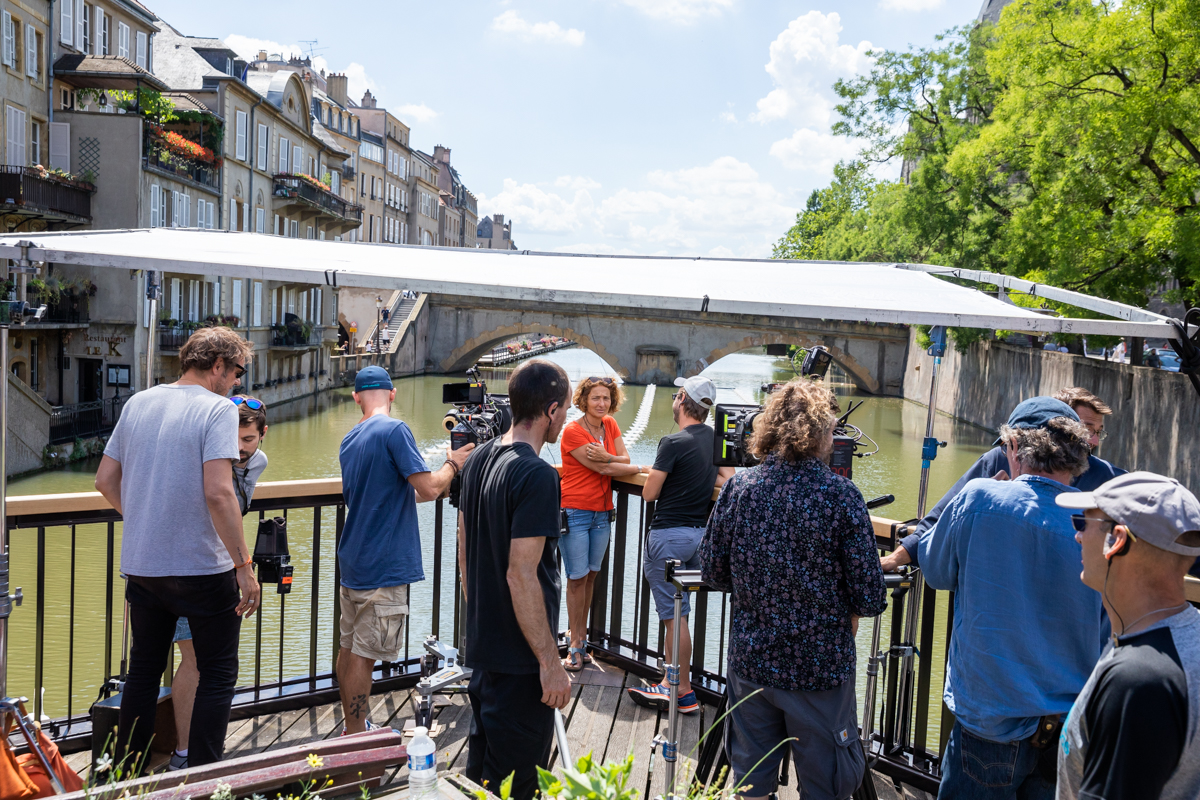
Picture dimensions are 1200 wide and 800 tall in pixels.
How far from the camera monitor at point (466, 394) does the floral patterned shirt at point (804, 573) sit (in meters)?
1.50

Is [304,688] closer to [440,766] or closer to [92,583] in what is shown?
[440,766]

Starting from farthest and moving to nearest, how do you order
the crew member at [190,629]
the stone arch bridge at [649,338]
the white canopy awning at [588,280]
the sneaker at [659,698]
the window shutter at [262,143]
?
the stone arch bridge at [649,338] < the window shutter at [262,143] < the sneaker at [659,698] < the white canopy awning at [588,280] < the crew member at [190,629]

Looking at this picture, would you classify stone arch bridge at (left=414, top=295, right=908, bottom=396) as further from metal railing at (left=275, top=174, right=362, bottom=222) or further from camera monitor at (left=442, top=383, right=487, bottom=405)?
camera monitor at (left=442, top=383, right=487, bottom=405)

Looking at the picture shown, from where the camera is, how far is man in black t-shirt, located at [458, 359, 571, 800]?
265 centimetres

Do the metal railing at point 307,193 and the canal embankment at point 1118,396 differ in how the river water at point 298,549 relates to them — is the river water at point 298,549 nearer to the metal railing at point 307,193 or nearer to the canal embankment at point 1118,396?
the canal embankment at point 1118,396

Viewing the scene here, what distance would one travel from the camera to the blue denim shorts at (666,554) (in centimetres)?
402

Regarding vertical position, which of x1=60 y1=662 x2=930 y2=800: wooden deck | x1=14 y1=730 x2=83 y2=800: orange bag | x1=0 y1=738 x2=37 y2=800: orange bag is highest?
x1=0 y1=738 x2=37 y2=800: orange bag

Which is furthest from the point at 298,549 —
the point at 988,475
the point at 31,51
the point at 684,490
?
the point at 31,51

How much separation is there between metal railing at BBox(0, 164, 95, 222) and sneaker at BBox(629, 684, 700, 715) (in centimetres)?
1790

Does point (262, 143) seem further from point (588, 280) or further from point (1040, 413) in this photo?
point (1040, 413)

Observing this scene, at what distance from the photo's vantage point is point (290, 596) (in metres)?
10.1

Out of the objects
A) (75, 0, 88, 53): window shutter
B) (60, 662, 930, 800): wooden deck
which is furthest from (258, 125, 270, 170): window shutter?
(60, 662, 930, 800): wooden deck

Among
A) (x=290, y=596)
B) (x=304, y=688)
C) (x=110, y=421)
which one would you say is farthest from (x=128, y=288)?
(x=304, y=688)

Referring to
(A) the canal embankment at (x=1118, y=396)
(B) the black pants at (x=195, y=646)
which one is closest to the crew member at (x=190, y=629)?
(B) the black pants at (x=195, y=646)
